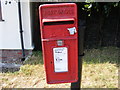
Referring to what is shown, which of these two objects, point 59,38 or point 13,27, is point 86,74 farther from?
point 13,27

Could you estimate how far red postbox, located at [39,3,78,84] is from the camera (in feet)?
7.15

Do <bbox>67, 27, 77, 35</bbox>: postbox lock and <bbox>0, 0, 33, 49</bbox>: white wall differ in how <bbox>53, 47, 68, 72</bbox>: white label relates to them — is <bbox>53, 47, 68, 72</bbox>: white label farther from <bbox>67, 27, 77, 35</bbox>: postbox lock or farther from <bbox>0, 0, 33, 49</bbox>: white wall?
<bbox>0, 0, 33, 49</bbox>: white wall

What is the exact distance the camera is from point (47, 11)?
2197 mm

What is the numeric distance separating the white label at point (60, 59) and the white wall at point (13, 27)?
3234 millimetres

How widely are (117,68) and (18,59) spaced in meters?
2.88

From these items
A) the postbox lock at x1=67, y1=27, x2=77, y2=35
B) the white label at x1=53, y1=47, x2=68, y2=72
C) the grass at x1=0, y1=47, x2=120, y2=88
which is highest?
the postbox lock at x1=67, y1=27, x2=77, y2=35

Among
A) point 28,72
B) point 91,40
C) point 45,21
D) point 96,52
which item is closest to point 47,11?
point 45,21

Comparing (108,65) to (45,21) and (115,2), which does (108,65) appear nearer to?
(115,2)

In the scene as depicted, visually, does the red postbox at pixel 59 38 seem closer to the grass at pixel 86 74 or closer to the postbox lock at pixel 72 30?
the postbox lock at pixel 72 30

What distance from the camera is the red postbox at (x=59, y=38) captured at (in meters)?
2.18

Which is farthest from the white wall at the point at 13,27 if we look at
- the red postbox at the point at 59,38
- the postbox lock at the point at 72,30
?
the postbox lock at the point at 72,30

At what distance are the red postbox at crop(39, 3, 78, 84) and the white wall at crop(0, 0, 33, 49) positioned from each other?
10.6 feet

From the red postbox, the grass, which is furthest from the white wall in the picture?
the red postbox

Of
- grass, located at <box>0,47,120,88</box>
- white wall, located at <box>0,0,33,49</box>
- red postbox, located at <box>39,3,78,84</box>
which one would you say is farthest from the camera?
white wall, located at <box>0,0,33,49</box>
